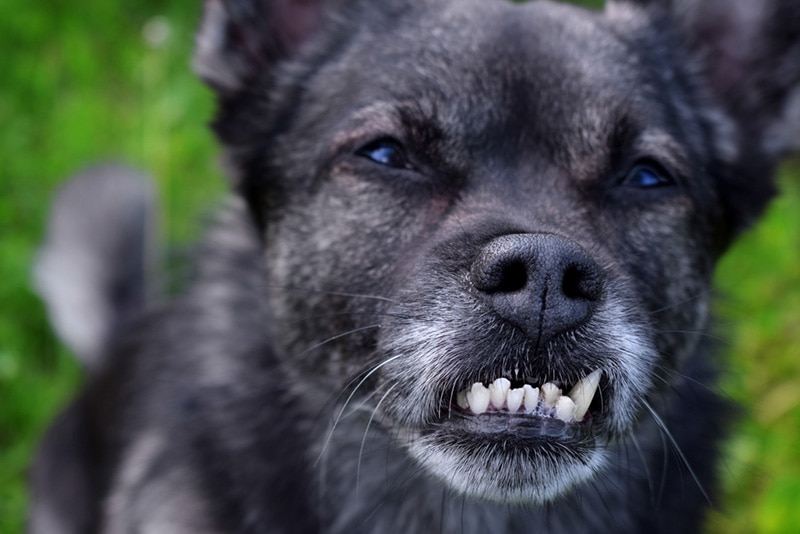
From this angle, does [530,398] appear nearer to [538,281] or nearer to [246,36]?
[538,281]

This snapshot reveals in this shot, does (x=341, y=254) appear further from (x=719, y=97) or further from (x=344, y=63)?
(x=719, y=97)

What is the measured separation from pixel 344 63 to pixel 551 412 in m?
1.46

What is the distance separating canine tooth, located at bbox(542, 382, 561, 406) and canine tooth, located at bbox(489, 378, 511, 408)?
0.09m

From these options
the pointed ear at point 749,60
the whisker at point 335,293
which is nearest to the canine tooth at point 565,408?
the whisker at point 335,293

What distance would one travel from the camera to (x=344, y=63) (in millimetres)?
3307

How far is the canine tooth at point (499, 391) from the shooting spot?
8.30ft

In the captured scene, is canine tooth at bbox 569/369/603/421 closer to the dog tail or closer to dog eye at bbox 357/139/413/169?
dog eye at bbox 357/139/413/169

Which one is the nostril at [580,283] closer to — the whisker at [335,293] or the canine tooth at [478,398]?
the canine tooth at [478,398]

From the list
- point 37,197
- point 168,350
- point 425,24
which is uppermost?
point 425,24

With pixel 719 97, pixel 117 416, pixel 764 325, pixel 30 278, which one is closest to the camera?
pixel 719 97

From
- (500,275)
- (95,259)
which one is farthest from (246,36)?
(95,259)

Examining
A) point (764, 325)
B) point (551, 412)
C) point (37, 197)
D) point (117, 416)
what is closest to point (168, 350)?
point (117, 416)

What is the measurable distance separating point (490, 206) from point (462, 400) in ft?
1.82

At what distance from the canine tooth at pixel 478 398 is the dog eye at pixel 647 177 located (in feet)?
2.89
